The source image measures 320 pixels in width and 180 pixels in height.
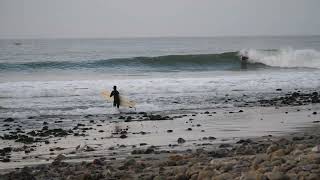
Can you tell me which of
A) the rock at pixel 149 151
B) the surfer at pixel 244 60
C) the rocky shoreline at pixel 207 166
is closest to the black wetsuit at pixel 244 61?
the surfer at pixel 244 60

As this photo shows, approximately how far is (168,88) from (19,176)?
63.2 feet

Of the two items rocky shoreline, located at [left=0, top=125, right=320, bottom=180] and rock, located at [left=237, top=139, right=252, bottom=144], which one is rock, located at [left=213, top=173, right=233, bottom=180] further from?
rock, located at [left=237, top=139, right=252, bottom=144]

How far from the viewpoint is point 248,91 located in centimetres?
2670

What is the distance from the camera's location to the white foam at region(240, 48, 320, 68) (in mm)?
52281

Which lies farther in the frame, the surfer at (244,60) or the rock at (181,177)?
the surfer at (244,60)

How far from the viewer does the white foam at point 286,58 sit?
5228 cm

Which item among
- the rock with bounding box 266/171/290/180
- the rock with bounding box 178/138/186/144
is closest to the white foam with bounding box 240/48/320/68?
the rock with bounding box 178/138/186/144

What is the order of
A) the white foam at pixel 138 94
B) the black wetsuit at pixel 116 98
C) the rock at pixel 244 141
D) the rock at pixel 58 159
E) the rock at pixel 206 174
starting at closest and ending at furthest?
the rock at pixel 206 174
the rock at pixel 58 159
the rock at pixel 244 141
the white foam at pixel 138 94
the black wetsuit at pixel 116 98

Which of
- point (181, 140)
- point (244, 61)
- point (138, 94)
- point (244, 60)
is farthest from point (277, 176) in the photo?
point (244, 60)

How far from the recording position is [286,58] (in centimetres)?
5531

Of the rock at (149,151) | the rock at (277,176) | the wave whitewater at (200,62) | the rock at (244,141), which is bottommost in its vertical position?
the rock at (149,151)

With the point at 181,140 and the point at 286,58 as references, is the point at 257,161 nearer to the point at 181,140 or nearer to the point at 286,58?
the point at 181,140

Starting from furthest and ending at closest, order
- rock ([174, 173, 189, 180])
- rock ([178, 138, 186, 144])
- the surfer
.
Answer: the surfer, rock ([178, 138, 186, 144]), rock ([174, 173, 189, 180])

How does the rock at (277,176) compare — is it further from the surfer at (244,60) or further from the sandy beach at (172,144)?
the surfer at (244,60)
